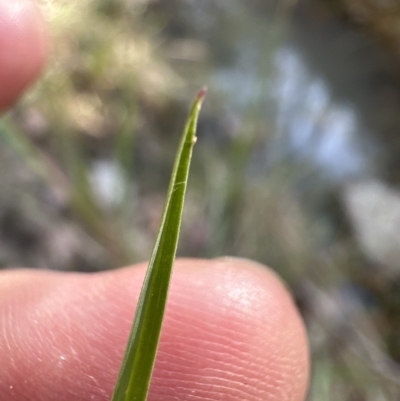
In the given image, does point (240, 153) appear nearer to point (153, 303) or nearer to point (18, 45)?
point (18, 45)

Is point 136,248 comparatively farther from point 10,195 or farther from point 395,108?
point 395,108

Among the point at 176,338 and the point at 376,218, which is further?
the point at 376,218

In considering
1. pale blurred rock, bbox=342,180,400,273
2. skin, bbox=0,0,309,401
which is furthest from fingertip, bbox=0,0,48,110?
pale blurred rock, bbox=342,180,400,273

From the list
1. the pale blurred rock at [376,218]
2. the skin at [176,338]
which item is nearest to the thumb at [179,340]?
the skin at [176,338]

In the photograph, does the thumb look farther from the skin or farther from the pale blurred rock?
the pale blurred rock

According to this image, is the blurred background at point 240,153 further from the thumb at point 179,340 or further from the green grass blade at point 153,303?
the green grass blade at point 153,303

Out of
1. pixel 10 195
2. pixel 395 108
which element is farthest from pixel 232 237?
pixel 395 108

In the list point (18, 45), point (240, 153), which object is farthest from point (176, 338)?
point (240, 153)
